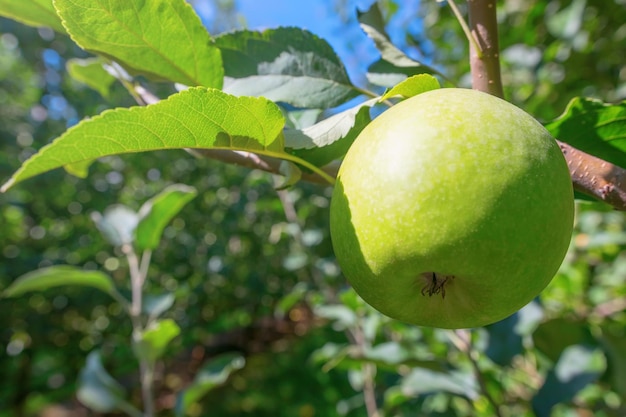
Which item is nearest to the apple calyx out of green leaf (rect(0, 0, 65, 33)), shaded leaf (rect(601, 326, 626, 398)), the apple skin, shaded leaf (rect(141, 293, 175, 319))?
the apple skin

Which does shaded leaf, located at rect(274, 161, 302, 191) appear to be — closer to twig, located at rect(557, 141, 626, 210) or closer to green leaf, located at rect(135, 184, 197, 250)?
twig, located at rect(557, 141, 626, 210)

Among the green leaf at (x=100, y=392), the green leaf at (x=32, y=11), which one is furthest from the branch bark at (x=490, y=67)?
the green leaf at (x=100, y=392)

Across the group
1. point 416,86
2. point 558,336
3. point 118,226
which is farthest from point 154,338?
point 558,336

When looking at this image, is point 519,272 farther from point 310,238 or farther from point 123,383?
point 123,383

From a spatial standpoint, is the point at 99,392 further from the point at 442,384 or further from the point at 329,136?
the point at 329,136

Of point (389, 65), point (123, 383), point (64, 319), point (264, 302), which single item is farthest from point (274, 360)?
point (389, 65)

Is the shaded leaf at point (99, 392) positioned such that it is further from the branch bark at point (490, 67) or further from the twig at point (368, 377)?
the branch bark at point (490, 67)
